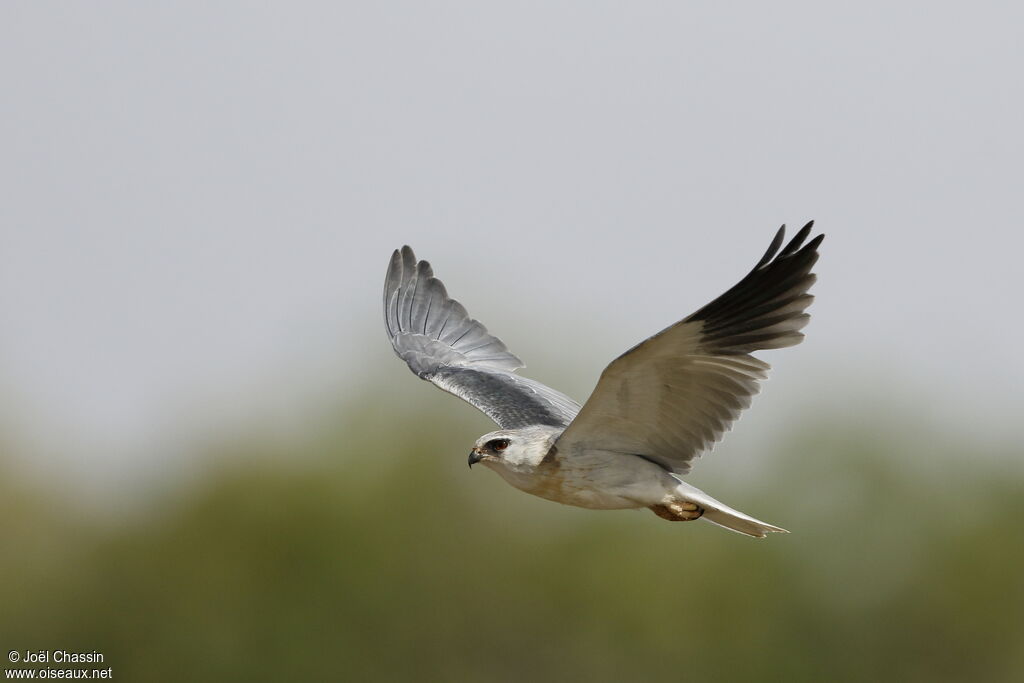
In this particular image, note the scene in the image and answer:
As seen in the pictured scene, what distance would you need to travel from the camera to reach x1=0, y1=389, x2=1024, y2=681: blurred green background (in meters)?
28.7

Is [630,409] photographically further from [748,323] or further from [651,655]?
[651,655]

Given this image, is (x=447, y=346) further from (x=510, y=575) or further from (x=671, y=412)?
(x=510, y=575)

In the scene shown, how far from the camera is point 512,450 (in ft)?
28.9

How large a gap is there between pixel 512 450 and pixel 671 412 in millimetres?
979

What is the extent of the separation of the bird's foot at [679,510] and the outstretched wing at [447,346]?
192 centimetres

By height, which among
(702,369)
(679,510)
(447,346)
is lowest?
(679,510)

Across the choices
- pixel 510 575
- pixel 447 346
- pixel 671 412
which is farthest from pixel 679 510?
pixel 510 575

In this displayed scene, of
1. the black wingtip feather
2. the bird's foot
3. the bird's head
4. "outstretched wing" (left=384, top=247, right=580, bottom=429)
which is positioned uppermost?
the black wingtip feather

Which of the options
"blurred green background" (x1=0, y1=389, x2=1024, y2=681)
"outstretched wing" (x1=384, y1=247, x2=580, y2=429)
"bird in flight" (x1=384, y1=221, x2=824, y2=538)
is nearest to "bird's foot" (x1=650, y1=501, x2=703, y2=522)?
"bird in flight" (x1=384, y1=221, x2=824, y2=538)

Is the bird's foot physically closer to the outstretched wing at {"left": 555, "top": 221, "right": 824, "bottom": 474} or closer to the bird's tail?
the bird's tail

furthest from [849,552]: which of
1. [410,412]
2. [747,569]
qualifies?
[410,412]

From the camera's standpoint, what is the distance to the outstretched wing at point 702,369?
8117 mm

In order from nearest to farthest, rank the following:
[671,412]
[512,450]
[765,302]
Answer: [765,302] → [671,412] → [512,450]

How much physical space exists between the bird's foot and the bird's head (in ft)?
2.51
